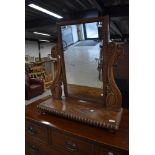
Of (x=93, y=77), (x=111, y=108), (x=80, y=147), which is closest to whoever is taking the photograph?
(x=80, y=147)

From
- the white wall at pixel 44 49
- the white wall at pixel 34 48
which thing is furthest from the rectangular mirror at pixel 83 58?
the white wall at pixel 44 49

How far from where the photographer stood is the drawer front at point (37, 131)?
3.70 ft

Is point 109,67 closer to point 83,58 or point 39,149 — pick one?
point 83,58

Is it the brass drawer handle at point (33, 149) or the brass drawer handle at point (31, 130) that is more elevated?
the brass drawer handle at point (31, 130)

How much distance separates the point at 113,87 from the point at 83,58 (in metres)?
0.35

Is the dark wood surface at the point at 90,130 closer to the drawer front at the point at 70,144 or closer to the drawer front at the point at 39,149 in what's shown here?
the drawer front at the point at 70,144

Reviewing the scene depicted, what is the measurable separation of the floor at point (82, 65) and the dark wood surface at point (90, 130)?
0.33 m

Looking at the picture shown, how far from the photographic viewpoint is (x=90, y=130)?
0.98m

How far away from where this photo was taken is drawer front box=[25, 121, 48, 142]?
1129mm
